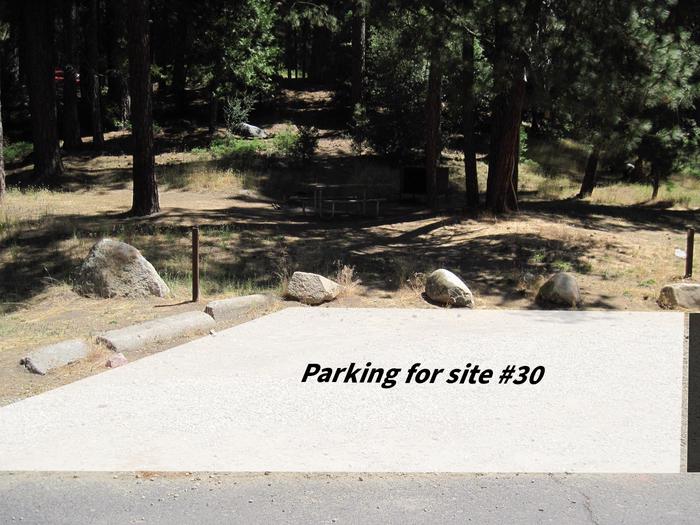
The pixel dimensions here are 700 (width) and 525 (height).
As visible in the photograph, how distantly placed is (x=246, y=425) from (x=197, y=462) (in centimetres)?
78

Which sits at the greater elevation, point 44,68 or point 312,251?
point 44,68

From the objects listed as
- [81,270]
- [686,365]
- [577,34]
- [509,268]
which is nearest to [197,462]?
[686,365]

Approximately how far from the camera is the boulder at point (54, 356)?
23.3 feet

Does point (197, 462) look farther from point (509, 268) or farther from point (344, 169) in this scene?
point (344, 169)

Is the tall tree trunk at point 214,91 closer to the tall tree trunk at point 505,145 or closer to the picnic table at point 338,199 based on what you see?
the picnic table at point 338,199

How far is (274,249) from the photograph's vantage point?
45.3 ft

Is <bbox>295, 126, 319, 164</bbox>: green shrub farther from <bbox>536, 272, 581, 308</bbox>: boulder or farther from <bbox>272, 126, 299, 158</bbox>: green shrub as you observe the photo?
<bbox>536, 272, 581, 308</bbox>: boulder

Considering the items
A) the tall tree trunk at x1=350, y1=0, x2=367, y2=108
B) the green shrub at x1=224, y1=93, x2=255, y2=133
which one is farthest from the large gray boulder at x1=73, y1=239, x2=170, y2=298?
the tall tree trunk at x1=350, y1=0, x2=367, y2=108

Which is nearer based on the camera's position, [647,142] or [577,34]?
[577,34]

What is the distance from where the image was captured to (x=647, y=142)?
22547 mm

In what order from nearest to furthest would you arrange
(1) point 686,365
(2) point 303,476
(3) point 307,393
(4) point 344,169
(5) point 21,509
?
(5) point 21,509 → (2) point 303,476 → (3) point 307,393 → (1) point 686,365 → (4) point 344,169

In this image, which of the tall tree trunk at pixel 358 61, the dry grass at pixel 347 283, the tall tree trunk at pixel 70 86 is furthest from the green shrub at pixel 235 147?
the dry grass at pixel 347 283

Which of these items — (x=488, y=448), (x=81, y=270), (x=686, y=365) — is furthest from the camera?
(x=81, y=270)

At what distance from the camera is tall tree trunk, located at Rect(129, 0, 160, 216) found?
625 inches
